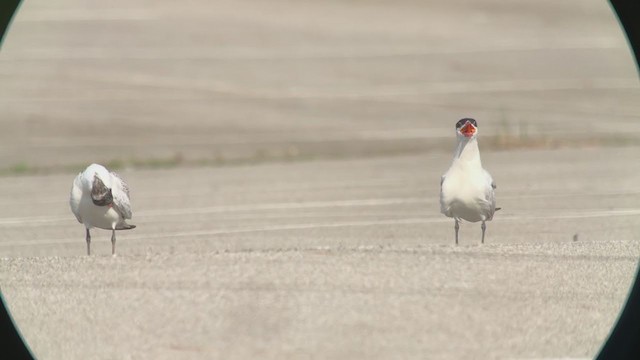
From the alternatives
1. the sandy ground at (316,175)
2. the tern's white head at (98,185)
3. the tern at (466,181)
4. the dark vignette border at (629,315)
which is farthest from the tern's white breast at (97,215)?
the dark vignette border at (629,315)

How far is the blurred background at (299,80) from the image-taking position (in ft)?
68.1

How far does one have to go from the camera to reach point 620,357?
538cm

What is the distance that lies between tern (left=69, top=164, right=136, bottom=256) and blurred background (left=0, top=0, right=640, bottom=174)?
10790mm

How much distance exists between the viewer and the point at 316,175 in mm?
16281

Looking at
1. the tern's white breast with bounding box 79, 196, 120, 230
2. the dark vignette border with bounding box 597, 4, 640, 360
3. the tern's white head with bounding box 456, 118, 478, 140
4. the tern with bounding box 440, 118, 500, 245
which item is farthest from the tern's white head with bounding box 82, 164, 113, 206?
the dark vignette border with bounding box 597, 4, 640, 360

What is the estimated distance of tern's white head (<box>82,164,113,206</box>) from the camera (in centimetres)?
778

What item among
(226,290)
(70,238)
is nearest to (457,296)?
(226,290)

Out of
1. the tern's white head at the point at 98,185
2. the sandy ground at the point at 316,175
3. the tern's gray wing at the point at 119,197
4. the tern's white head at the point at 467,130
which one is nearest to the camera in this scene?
the sandy ground at the point at 316,175

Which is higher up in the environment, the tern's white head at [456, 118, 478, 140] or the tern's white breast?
the tern's white head at [456, 118, 478, 140]

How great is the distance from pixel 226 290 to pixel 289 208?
19.6ft

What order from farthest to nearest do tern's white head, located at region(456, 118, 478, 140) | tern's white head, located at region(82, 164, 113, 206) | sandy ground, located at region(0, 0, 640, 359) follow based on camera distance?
tern's white head, located at region(82, 164, 113, 206), tern's white head, located at region(456, 118, 478, 140), sandy ground, located at region(0, 0, 640, 359)

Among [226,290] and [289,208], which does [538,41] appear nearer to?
[289,208]

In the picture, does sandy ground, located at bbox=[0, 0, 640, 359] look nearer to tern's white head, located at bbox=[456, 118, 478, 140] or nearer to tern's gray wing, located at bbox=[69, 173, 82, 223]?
tern's gray wing, located at bbox=[69, 173, 82, 223]

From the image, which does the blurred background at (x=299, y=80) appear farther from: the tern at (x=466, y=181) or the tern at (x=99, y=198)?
the tern at (x=466, y=181)
